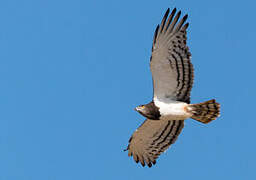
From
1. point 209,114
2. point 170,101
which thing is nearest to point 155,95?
point 170,101

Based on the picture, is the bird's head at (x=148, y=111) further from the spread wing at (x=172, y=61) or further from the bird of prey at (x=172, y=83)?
the spread wing at (x=172, y=61)

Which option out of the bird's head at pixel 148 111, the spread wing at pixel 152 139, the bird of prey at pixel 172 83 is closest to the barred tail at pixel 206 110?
the bird of prey at pixel 172 83

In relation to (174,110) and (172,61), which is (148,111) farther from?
(172,61)

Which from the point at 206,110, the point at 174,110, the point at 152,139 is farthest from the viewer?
the point at 152,139

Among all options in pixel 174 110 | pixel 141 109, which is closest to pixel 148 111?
pixel 141 109

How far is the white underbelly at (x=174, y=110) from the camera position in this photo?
11.8 meters

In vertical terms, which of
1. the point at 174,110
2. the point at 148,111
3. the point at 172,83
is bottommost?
the point at 174,110

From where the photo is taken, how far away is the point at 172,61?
38.3 ft

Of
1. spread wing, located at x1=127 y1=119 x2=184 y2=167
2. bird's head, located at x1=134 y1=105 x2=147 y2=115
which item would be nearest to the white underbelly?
bird's head, located at x1=134 y1=105 x2=147 y2=115

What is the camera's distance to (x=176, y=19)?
11.4m

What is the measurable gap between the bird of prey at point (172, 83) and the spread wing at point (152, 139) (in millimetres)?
25

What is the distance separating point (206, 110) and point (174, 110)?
2.38ft

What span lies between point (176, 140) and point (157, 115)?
1.26 meters

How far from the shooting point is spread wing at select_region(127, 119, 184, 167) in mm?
12742
